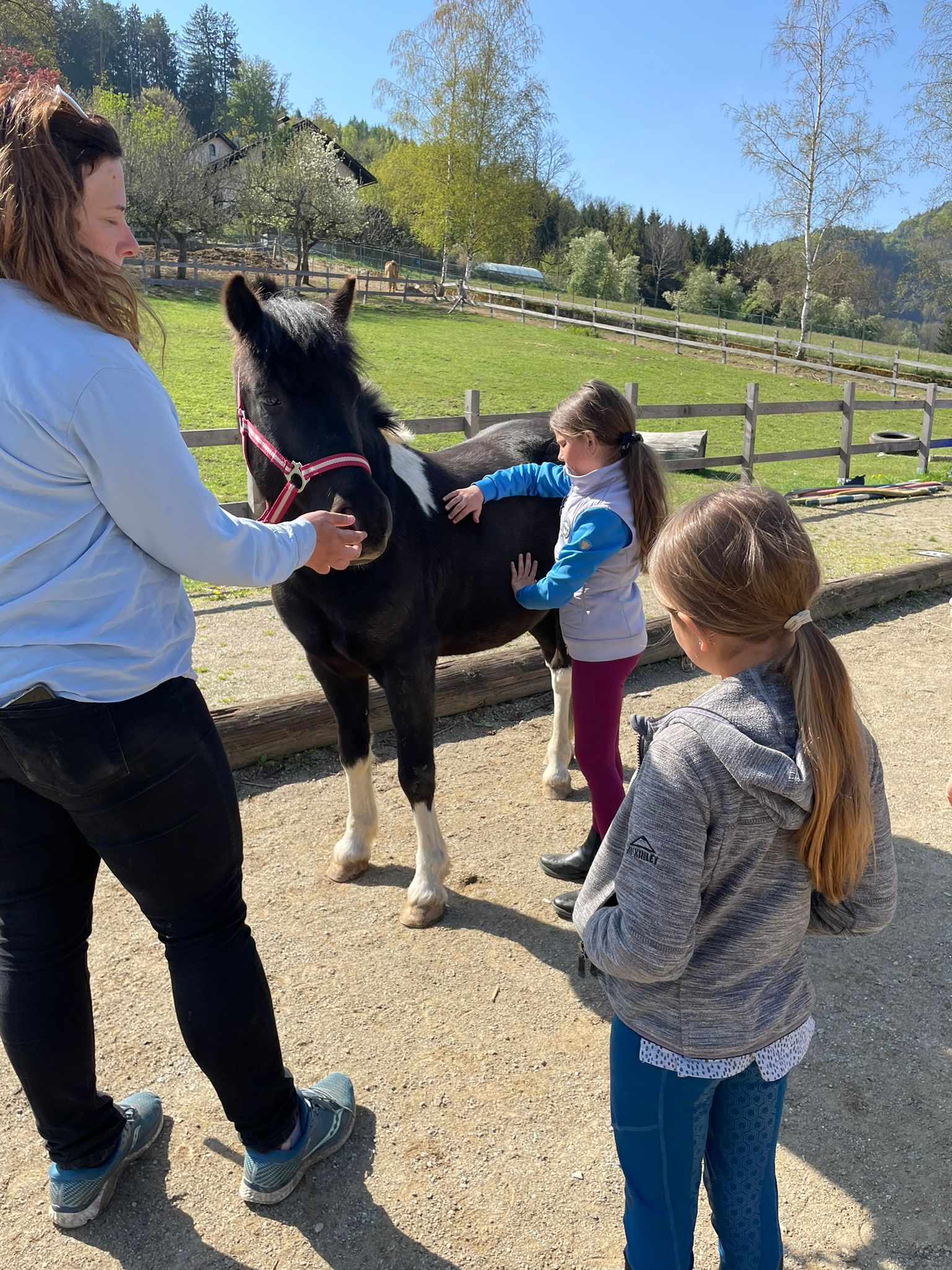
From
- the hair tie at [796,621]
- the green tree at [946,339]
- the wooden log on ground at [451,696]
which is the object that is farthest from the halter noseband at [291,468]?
the green tree at [946,339]

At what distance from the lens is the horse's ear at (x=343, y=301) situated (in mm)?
2839

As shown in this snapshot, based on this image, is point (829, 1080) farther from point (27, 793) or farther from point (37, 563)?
point (37, 563)

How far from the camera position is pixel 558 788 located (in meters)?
3.90

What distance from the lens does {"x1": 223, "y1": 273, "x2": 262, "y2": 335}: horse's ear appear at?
2.49 metres

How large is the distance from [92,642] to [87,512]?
223mm

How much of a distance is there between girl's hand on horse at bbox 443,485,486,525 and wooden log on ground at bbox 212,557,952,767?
117 cm

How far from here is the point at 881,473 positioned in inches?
528

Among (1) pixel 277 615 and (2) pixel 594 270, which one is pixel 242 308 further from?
(2) pixel 594 270

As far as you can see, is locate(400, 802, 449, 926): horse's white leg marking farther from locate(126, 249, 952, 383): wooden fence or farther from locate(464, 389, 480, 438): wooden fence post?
locate(126, 249, 952, 383): wooden fence

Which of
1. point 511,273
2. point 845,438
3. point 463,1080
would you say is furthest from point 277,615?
point 511,273

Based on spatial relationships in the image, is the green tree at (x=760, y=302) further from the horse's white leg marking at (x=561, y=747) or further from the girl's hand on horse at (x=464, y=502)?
the girl's hand on horse at (x=464, y=502)

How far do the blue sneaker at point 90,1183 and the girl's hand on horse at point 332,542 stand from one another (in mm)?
1414

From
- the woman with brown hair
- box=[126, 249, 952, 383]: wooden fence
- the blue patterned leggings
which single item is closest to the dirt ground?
the woman with brown hair

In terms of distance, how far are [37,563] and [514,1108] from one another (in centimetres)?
182
